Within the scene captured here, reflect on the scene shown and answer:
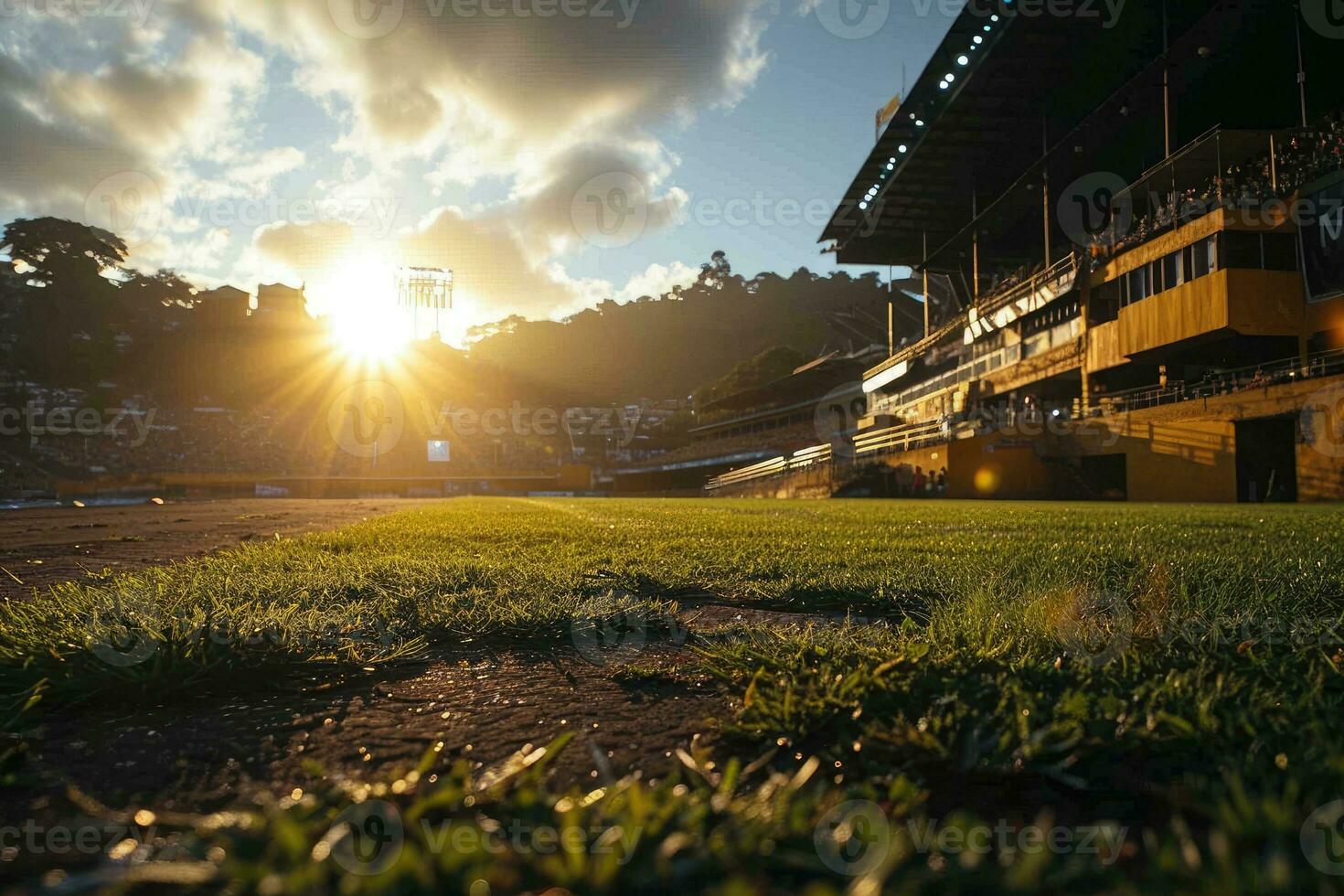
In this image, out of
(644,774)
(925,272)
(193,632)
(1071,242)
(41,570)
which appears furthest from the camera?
(925,272)

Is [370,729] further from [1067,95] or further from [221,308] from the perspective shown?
[221,308]

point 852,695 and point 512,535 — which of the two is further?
point 512,535

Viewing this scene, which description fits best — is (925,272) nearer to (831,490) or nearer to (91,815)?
(831,490)

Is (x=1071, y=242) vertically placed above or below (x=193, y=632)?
above


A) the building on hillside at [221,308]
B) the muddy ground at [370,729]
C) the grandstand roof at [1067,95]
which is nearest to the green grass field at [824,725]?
the muddy ground at [370,729]

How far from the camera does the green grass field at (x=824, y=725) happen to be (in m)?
0.79

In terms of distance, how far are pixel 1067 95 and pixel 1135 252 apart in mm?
10289

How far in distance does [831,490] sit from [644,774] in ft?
97.6

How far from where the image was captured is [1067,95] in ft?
100

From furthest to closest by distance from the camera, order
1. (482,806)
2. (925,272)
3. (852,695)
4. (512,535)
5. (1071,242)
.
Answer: (925,272) < (1071,242) < (512,535) < (852,695) < (482,806)

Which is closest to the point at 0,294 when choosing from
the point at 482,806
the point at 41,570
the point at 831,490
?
the point at 831,490

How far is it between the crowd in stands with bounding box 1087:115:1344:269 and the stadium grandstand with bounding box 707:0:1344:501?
0.31 ft

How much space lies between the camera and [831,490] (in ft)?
98.9

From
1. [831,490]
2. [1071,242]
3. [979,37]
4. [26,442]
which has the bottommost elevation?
[831,490]
